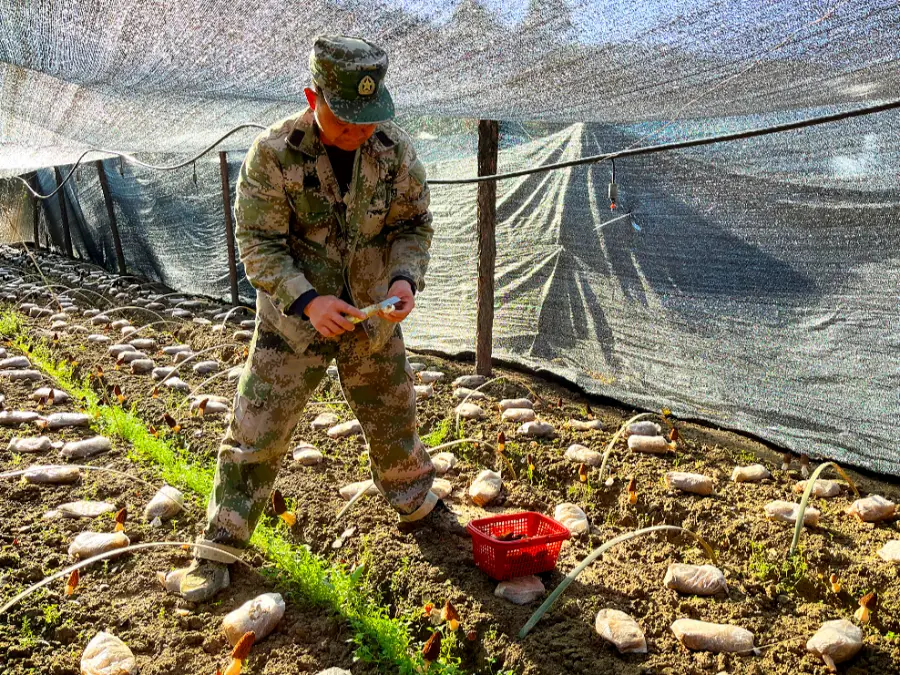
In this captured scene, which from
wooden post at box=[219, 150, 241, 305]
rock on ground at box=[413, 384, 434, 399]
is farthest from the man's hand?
wooden post at box=[219, 150, 241, 305]

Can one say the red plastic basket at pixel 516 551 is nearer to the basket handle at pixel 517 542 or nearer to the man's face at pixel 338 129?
the basket handle at pixel 517 542

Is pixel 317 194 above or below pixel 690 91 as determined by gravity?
below

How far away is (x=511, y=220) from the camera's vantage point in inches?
204

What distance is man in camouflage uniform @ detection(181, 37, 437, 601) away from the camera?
6.77ft

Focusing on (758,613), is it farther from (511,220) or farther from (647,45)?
(511,220)

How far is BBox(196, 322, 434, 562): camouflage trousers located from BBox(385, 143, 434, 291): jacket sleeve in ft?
0.80

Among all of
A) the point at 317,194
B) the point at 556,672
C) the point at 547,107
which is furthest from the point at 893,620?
the point at 547,107

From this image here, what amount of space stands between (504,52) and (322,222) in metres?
1.05

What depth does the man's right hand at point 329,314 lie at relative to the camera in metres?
2.04

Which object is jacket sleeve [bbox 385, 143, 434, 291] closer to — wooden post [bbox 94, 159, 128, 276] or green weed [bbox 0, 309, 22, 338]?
green weed [bbox 0, 309, 22, 338]

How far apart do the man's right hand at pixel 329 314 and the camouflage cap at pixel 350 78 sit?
0.50 m

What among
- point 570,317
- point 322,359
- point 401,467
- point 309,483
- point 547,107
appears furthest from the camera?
point 570,317

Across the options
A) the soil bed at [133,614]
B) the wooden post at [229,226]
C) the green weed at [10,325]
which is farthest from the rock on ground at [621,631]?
the green weed at [10,325]

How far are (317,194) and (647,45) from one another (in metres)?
1.23
